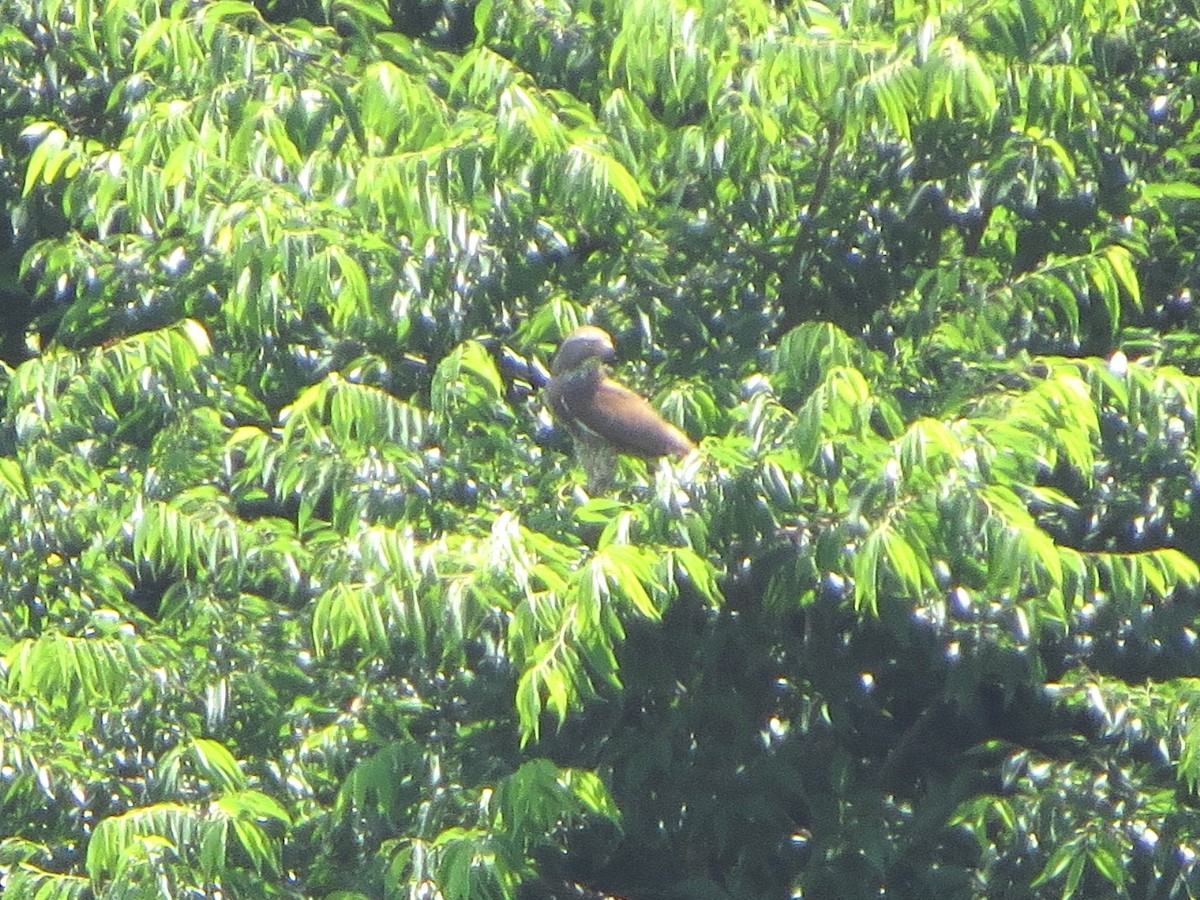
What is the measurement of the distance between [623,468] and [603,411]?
16 centimetres

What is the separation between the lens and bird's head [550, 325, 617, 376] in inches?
189

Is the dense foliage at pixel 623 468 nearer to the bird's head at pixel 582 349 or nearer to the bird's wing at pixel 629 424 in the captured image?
the bird's wing at pixel 629 424

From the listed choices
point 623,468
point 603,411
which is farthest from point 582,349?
point 623,468

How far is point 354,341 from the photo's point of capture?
207 inches

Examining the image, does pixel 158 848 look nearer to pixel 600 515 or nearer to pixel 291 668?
pixel 291 668

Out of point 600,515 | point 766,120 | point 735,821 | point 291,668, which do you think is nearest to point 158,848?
point 291,668

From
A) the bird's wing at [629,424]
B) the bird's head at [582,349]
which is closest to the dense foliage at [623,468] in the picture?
the bird's wing at [629,424]

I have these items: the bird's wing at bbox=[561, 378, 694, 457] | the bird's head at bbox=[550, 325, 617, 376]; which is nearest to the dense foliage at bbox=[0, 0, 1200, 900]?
the bird's wing at bbox=[561, 378, 694, 457]

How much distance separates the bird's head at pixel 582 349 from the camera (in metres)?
4.81

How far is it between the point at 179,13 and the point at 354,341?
987mm

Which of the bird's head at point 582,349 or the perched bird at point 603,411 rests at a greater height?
the bird's head at point 582,349

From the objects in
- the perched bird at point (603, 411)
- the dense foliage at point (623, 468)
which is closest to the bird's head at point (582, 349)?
the perched bird at point (603, 411)

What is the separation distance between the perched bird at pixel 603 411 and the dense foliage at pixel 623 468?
82 millimetres

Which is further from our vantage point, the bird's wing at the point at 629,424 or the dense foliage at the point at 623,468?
the bird's wing at the point at 629,424
